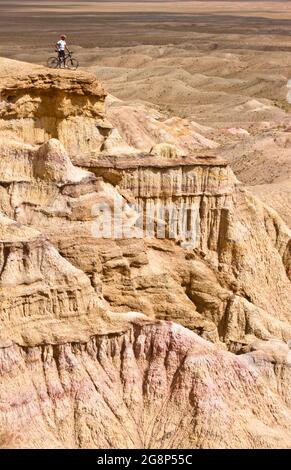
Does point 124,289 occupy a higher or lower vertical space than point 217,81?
lower

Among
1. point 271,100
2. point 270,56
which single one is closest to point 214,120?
point 271,100

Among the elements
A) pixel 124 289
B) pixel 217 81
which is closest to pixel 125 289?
pixel 124 289

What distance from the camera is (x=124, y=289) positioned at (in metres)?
26.5

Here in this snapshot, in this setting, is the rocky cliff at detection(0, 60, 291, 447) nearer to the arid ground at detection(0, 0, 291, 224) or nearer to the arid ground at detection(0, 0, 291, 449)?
the arid ground at detection(0, 0, 291, 449)

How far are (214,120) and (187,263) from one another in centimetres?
6239

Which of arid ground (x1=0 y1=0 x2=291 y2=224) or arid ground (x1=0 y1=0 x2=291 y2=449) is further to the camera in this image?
arid ground (x1=0 y1=0 x2=291 y2=224)

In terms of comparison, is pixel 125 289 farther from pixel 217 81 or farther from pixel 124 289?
pixel 217 81

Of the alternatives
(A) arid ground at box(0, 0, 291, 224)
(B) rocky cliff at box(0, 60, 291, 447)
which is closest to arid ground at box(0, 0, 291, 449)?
(B) rocky cliff at box(0, 60, 291, 447)

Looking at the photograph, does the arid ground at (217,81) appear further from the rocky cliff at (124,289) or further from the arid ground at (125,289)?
the rocky cliff at (124,289)

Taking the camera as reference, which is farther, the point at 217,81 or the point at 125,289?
the point at 217,81

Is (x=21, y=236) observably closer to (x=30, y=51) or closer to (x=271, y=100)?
(x=271, y=100)

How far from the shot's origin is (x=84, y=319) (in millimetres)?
23031

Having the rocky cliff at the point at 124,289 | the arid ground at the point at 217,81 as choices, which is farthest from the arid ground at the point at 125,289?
the arid ground at the point at 217,81

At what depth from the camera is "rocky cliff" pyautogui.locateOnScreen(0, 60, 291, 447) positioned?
22.4 meters
